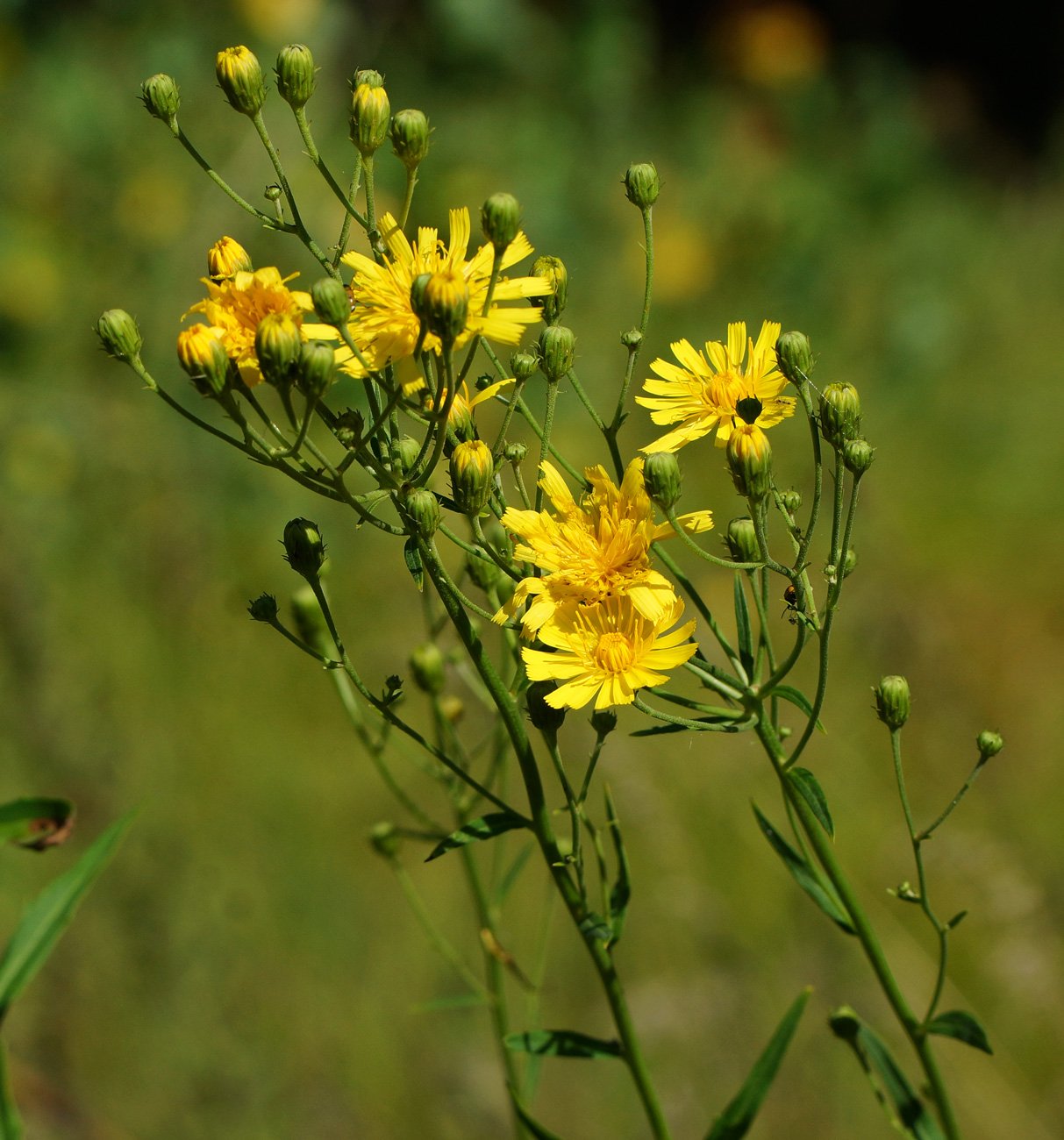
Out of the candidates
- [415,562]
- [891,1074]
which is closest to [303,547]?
[415,562]

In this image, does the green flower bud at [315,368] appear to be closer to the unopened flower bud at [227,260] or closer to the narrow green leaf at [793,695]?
the unopened flower bud at [227,260]

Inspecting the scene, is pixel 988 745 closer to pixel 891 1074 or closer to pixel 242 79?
pixel 891 1074

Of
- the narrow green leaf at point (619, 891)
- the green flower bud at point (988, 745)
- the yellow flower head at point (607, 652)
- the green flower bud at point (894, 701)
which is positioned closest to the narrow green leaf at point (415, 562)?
the yellow flower head at point (607, 652)

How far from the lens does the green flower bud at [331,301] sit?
6.28ft

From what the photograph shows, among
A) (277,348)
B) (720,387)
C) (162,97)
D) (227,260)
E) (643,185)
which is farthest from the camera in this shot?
(643,185)

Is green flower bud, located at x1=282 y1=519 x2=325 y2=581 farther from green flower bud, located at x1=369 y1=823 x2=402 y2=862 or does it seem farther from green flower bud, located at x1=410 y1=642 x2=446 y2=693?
green flower bud, located at x1=369 y1=823 x2=402 y2=862

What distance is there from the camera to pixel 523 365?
214 cm

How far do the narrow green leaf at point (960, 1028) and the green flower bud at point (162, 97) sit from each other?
2145 mm

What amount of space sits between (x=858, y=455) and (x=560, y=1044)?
1146 mm

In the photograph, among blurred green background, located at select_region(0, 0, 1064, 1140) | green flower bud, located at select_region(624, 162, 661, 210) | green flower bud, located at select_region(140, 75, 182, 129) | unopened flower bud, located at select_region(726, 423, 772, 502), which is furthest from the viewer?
blurred green background, located at select_region(0, 0, 1064, 1140)

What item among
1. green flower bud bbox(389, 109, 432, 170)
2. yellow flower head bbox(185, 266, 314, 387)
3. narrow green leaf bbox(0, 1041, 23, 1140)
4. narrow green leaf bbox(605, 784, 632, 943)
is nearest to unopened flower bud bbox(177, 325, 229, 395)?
yellow flower head bbox(185, 266, 314, 387)

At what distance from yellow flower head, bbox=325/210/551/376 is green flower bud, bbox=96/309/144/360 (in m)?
0.42

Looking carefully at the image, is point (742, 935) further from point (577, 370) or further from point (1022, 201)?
point (1022, 201)

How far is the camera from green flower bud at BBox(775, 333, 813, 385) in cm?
205
